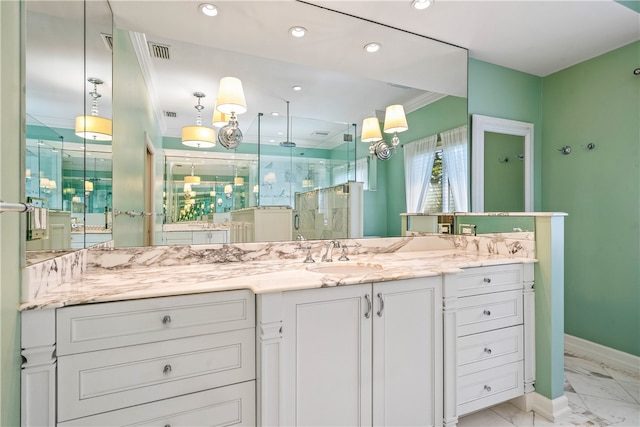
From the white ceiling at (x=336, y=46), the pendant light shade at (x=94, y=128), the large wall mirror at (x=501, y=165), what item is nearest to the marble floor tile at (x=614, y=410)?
the large wall mirror at (x=501, y=165)

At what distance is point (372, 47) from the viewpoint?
2.25m

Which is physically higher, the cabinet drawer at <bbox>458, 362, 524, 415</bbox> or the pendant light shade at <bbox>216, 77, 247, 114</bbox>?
the pendant light shade at <bbox>216, 77, 247, 114</bbox>

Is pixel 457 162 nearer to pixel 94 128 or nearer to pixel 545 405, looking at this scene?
pixel 545 405

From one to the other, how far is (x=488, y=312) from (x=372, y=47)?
77.1 inches

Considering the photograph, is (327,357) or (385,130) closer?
(327,357)

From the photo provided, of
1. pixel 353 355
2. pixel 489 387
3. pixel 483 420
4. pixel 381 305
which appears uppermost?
pixel 381 305

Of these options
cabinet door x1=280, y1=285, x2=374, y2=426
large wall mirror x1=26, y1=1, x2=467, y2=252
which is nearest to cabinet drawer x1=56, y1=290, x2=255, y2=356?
cabinet door x1=280, y1=285, x2=374, y2=426

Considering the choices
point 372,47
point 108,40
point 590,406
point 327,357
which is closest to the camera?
point 327,357

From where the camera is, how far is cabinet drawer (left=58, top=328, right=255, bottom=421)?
1.05m

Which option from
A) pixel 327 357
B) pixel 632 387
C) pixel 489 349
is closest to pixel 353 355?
pixel 327 357

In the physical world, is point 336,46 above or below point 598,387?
above

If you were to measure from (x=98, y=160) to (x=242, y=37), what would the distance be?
1122 millimetres

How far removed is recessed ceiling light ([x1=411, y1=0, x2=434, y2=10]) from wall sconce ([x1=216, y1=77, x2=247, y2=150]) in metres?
1.23

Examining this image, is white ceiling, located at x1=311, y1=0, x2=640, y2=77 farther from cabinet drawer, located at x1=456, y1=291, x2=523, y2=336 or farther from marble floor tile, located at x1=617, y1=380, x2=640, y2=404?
marble floor tile, located at x1=617, y1=380, x2=640, y2=404
